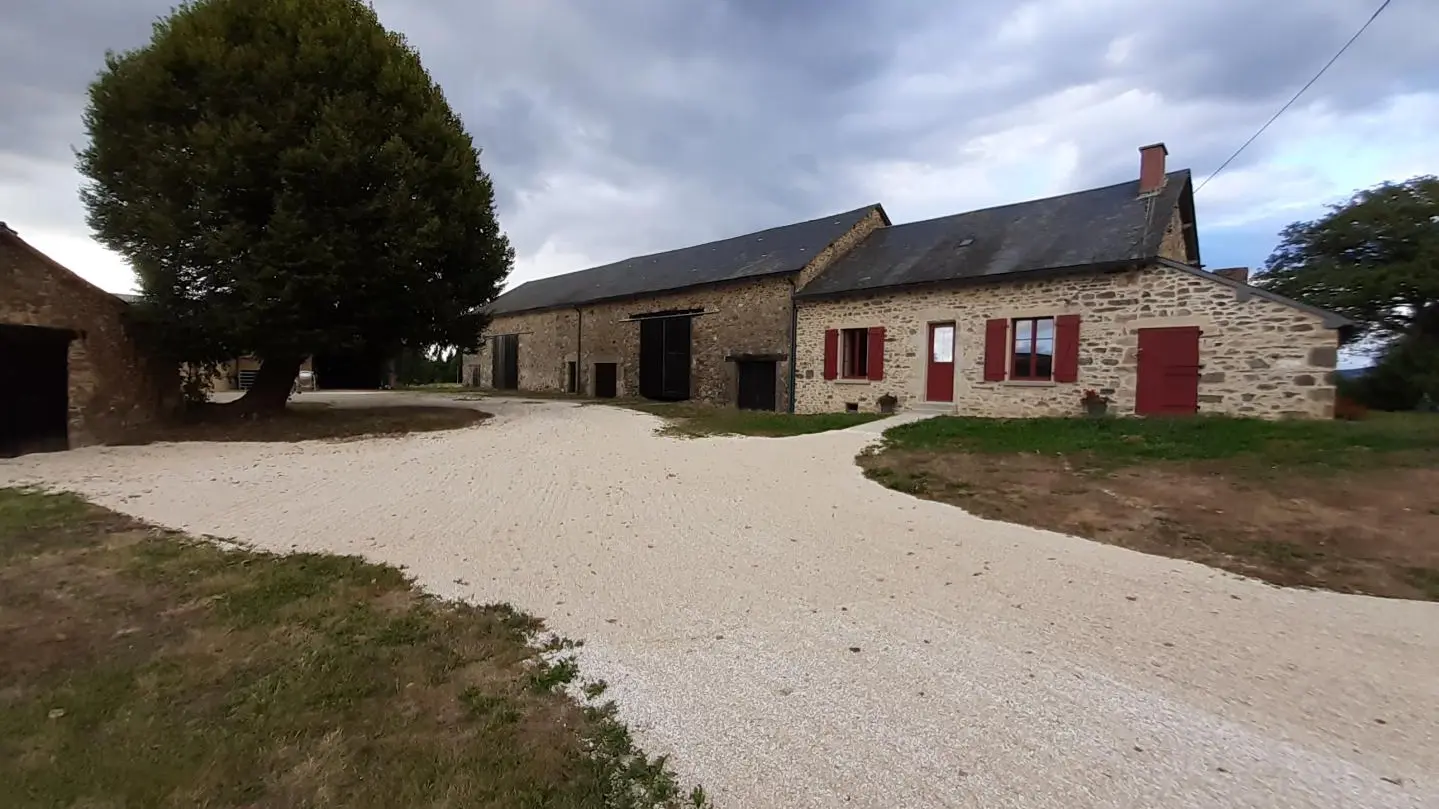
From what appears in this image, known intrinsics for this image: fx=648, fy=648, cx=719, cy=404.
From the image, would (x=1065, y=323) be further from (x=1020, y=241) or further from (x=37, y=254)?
(x=37, y=254)

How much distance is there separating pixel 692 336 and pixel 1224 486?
15624mm

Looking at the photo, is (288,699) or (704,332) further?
(704,332)

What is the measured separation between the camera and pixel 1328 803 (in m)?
2.31

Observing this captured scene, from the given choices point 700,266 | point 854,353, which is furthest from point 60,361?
point 700,266

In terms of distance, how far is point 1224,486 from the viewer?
7410 millimetres

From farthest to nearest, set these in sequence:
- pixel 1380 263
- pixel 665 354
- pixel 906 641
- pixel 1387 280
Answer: pixel 665 354, pixel 1380 263, pixel 1387 280, pixel 906 641

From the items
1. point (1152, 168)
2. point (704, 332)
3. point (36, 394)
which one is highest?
point (1152, 168)

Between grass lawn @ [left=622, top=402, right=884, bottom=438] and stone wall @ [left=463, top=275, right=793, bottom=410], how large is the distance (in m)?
2.57

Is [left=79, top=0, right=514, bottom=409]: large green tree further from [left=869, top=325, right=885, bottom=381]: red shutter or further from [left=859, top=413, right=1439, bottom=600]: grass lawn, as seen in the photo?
[left=859, top=413, right=1439, bottom=600]: grass lawn

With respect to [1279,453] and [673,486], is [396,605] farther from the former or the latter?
[1279,453]

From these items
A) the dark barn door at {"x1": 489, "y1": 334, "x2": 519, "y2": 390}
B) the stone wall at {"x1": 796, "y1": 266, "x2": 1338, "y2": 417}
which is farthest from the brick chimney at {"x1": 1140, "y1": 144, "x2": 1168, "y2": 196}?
the dark barn door at {"x1": 489, "y1": 334, "x2": 519, "y2": 390}

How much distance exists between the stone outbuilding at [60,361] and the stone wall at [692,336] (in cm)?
1362

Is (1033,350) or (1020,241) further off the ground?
(1020,241)

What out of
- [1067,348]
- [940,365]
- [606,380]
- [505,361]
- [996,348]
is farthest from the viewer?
[505,361]
